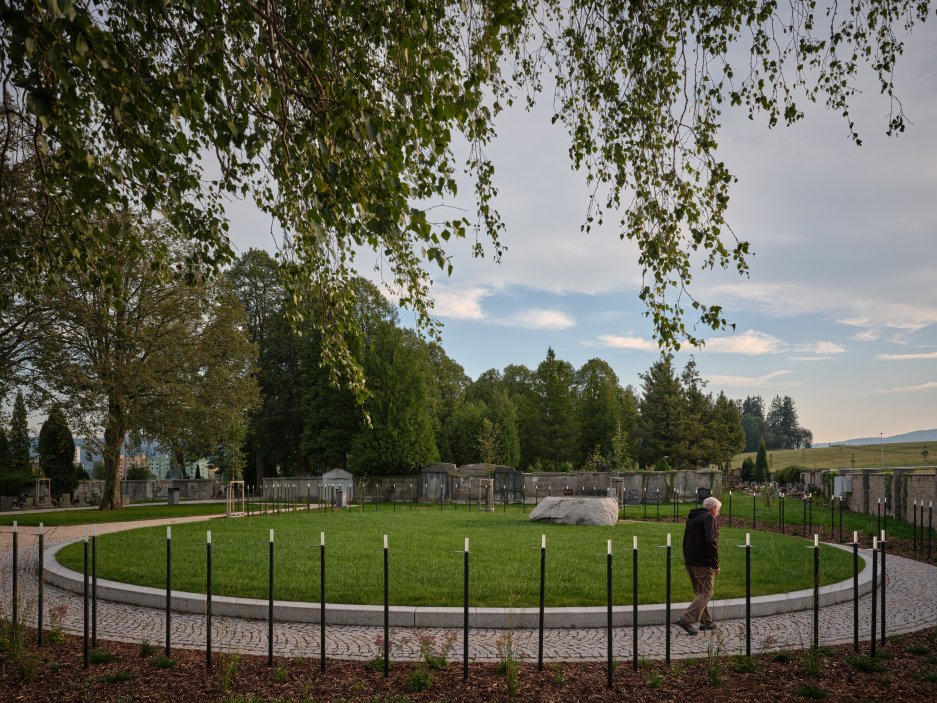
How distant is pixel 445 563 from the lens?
12.8m

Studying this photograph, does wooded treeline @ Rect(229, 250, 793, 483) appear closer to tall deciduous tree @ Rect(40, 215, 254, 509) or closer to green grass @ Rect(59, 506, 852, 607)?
tall deciduous tree @ Rect(40, 215, 254, 509)

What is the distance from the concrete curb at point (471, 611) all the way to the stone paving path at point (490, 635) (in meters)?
0.11

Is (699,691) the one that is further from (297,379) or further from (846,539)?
(297,379)

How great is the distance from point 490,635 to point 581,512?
1338 centimetres

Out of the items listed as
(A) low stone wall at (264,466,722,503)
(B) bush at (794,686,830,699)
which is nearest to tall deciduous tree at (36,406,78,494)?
(A) low stone wall at (264,466,722,503)

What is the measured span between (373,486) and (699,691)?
117 ft

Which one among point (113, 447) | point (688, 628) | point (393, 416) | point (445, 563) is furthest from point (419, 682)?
point (393, 416)

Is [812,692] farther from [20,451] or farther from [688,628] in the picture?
[20,451]

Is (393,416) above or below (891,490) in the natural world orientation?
above

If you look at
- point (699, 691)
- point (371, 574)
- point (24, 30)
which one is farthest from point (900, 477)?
point (24, 30)

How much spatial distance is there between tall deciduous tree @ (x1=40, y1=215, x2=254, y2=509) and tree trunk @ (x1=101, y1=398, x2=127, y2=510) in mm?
40

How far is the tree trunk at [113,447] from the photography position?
1184 inches

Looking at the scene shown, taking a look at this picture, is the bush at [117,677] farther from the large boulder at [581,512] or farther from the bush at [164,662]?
the large boulder at [581,512]

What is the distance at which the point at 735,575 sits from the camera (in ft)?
38.6
